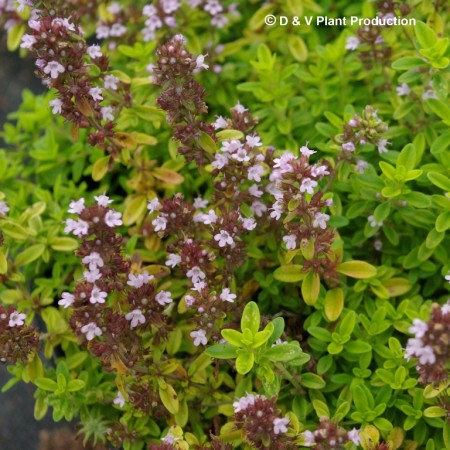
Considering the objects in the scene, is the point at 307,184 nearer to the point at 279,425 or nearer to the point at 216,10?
the point at 279,425

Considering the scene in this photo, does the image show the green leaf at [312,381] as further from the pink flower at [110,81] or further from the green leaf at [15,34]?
the green leaf at [15,34]

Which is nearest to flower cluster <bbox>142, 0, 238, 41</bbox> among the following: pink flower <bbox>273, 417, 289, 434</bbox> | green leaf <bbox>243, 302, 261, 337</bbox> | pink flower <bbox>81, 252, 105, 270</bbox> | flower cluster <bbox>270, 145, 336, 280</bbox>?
flower cluster <bbox>270, 145, 336, 280</bbox>

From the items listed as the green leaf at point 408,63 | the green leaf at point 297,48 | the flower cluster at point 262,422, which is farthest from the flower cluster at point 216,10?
the flower cluster at point 262,422

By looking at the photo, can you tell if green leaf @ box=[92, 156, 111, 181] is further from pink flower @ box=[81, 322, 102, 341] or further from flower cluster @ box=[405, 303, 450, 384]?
flower cluster @ box=[405, 303, 450, 384]

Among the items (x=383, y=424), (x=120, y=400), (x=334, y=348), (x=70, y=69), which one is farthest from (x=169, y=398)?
(x=70, y=69)

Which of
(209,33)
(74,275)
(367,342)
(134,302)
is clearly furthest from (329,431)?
(209,33)

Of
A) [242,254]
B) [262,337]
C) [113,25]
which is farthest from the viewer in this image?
[113,25]
